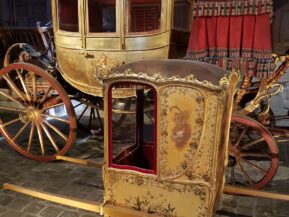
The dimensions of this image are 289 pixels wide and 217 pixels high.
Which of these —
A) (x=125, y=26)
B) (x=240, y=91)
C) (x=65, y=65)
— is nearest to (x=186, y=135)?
(x=240, y=91)

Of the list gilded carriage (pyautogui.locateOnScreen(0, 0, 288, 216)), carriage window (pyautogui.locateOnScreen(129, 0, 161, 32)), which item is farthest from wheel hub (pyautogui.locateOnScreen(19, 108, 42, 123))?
carriage window (pyautogui.locateOnScreen(129, 0, 161, 32))

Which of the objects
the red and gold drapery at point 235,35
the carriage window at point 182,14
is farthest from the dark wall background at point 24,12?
the red and gold drapery at point 235,35

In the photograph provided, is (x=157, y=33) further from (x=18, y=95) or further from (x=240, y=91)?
(x=18, y=95)

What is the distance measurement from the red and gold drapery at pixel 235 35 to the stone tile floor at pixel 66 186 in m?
1.23

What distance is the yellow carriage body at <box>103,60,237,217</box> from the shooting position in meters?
2.16

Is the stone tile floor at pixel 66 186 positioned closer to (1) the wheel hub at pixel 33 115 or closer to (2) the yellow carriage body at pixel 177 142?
(1) the wheel hub at pixel 33 115

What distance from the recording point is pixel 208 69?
221cm

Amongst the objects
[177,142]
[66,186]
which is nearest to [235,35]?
[177,142]

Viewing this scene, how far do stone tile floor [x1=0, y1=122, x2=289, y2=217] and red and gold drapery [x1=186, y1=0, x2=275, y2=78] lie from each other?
4.05 feet

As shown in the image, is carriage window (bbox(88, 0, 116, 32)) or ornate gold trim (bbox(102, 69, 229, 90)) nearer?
ornate gold trim (bbox(102, 69, 229, 90))

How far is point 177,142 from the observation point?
2260mm

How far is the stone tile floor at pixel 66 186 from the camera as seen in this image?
2.94 meters

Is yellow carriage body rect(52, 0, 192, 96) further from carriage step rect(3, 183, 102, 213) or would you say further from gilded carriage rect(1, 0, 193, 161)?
carriage step rect(3, 183, 102, 213)

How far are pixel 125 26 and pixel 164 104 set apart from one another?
1.50m
